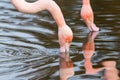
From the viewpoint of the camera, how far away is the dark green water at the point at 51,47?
5.96 metres

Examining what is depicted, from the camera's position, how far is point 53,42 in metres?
7.23

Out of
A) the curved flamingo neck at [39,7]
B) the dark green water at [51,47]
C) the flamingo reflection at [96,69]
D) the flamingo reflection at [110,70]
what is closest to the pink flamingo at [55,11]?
the curved flamingo neck at [39,7]

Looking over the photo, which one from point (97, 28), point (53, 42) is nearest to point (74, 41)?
point (53, 42)

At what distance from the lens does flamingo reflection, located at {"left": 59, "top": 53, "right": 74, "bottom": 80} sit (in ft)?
19.2

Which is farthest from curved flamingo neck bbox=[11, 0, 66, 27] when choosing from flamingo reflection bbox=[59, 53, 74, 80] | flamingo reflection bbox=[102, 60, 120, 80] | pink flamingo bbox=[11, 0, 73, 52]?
flamingo reflection bbox=[102, 60, 120, 80]

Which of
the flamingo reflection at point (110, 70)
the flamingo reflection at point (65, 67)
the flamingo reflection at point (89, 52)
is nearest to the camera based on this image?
the flamingo reflection at point (110, 70)

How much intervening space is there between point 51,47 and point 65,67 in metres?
0.79

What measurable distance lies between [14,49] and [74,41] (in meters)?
0.95

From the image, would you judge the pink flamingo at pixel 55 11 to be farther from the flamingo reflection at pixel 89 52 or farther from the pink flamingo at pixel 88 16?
the pink flamingo at pixel 88 16

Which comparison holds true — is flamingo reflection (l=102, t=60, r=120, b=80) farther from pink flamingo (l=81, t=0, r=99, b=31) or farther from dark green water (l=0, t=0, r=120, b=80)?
pink flamingo (l=81, t=0, r=99, b=31)

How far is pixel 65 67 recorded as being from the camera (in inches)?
246

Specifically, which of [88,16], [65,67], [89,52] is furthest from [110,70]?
[88,16]

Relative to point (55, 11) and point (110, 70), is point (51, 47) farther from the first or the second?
point (110, 70)

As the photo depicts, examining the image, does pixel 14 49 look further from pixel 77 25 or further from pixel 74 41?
pixel 77 25
